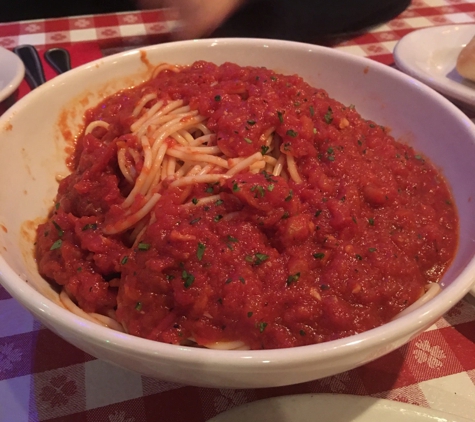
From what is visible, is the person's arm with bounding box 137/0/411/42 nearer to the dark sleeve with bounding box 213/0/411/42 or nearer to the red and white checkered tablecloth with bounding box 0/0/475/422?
the dark sleeve with bounding box 213/0/411/42

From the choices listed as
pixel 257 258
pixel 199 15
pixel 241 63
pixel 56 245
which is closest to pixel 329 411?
pixel 257 258

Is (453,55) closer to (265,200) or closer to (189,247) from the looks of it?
(265,200)

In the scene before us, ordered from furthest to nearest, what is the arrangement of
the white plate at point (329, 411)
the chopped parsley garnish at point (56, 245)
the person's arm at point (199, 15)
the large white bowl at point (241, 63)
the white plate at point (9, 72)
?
1. the person's arm at point (199, 15)
2. the white plate at point (9, 72)
3. the chopped parsley garnish at point (56, 245)
4. the white plate at point (329, 411)
5. the large white bowl at point (241, 63)

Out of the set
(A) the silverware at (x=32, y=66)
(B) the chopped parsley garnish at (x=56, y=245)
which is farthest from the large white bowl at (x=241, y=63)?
(A) the silverware at (x=32, y=66)

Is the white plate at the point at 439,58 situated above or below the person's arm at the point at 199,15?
below

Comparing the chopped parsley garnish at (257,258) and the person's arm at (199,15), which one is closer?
the chopped parsley garnish at (257,258)

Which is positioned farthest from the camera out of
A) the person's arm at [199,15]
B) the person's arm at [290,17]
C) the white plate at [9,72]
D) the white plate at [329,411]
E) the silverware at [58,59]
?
the person's arm at [290,17]

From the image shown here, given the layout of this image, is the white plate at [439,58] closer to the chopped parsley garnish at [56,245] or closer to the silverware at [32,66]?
the silverware at [32,66]
